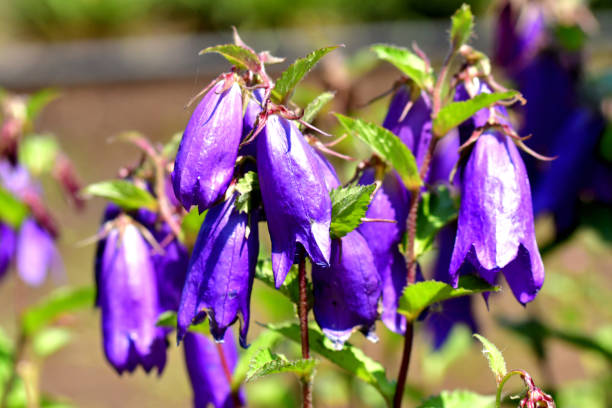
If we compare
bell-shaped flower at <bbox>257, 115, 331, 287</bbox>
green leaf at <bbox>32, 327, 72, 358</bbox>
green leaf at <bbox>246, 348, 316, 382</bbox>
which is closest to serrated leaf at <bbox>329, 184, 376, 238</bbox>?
bell-shaped flower at <bbox>257, 115, 331, 287</bbox>

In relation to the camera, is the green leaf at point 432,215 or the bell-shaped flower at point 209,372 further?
the bell-shaped flower at point 209,372

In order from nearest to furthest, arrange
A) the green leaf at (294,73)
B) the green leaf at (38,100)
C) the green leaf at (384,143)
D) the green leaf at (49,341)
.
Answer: the green leaf at (294,73) < the green leaf at (384,143) < the green leaf at (38,100) < the green leaf at (49,341)

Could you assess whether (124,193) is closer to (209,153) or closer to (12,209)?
(209,153)

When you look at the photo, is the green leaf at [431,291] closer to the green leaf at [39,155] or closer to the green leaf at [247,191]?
the green leaf at [247,191]

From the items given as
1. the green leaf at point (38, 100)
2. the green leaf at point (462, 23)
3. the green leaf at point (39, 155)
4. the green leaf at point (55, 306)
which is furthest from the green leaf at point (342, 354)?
the green leaf at point (39, 155)

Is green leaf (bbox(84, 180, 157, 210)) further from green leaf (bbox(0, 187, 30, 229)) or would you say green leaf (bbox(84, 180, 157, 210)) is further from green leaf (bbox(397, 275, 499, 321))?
green leaf (bbox(0, 187, 30, 229))

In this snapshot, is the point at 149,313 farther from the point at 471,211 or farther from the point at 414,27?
the point at 414,27

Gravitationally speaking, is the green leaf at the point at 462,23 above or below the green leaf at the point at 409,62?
above
